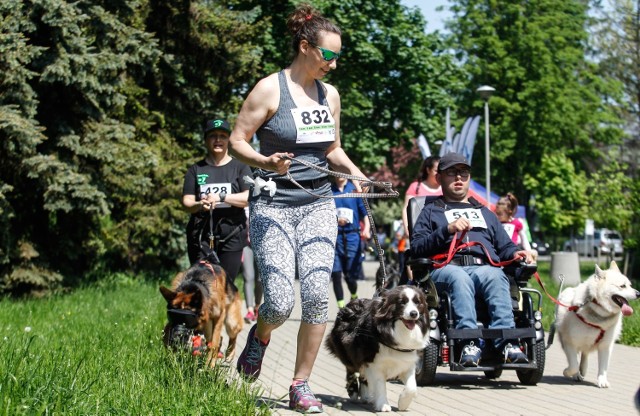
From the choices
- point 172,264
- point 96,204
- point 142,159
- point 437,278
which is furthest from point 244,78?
point 437,278

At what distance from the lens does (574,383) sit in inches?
299

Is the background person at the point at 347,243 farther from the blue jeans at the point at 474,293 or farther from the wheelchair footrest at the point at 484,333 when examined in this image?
the wheelchair footrest at the point at 484,333

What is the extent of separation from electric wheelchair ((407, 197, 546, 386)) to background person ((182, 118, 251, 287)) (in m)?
1.74

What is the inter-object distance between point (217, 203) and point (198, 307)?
4.36 feet

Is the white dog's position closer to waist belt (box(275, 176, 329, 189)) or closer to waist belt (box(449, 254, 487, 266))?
waist belt (box(449, 254, 487, 266))

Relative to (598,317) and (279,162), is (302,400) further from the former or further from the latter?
(598,317)

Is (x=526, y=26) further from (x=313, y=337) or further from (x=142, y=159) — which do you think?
(x=313, y=337)

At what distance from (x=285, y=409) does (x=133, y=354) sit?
117 cm

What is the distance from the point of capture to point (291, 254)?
565 centimetres

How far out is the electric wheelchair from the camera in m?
7.02

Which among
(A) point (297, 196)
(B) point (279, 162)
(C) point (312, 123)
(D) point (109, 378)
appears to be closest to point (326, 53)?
(C) point (312, 123)

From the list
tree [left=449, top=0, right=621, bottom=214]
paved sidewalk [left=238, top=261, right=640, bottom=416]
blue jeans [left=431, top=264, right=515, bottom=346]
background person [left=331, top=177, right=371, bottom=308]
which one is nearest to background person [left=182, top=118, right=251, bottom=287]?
paved sidewalk [left=238, top=261, right=640, bottom=416]

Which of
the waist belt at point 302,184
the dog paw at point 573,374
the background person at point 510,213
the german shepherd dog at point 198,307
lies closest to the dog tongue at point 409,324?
the waist belt at point 302,184

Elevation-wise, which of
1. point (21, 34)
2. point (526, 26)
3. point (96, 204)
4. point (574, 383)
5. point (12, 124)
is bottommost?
point (574, 383)
